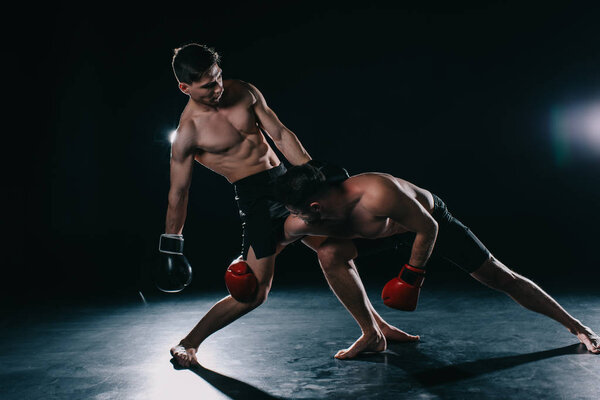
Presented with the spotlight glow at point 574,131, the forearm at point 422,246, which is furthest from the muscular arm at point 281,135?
the spotlight glow at point 574,131

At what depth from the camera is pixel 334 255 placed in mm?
2621

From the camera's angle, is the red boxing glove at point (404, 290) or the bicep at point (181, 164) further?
the bicep at point (181, 164)

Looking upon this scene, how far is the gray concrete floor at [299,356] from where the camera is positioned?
2168mm

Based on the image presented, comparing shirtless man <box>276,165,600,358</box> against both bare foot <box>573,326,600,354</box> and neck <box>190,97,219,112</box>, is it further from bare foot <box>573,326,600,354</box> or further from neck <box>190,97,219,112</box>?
neck <box>190,97,219,112</box>

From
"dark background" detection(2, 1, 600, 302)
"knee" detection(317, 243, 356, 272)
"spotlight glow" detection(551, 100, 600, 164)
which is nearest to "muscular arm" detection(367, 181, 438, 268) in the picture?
"knee" detection(317, 243, 356, 272)

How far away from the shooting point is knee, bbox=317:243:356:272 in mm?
2621

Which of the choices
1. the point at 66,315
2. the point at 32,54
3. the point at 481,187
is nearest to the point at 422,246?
the point at 66,315

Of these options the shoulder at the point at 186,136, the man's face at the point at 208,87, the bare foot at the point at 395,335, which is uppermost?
the man's face at the point at 208,87

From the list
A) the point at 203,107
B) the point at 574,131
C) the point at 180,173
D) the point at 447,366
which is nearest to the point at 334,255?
the point at 447,366

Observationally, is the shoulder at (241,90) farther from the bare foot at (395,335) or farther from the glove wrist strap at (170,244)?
the bare foot at (395,335)

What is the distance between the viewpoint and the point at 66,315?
3.76m

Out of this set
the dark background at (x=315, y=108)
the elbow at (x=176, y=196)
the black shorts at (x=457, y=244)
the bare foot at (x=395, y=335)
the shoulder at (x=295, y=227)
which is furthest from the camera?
the dark background at (x=315, y=108)

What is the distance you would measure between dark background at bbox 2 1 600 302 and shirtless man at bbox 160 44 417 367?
344 centimetres

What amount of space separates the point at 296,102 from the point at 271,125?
4.46 m
